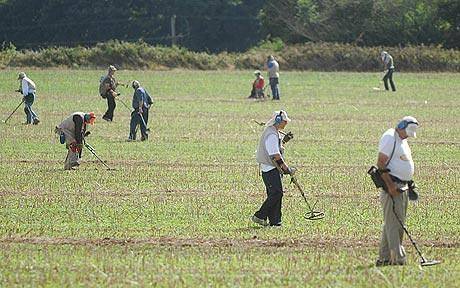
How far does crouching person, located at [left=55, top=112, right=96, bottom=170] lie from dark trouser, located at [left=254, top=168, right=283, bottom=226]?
8.68m

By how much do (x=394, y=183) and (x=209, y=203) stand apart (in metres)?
6.80

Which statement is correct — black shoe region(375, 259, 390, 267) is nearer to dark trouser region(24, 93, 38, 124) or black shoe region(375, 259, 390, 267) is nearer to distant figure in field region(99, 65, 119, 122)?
A: distant figure in field region(99, 65, 119, 122)

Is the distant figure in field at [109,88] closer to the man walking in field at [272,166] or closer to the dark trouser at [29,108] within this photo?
the dark trouser at [29,108]

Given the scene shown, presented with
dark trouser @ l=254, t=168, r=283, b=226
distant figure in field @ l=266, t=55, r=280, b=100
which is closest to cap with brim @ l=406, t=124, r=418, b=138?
dark trouser @ l=254, t=168, r=283, b=226

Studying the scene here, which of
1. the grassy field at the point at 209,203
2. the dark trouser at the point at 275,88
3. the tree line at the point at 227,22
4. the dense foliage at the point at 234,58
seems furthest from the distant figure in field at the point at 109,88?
the tree line at the point at 227,22

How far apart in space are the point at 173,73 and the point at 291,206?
148 feet

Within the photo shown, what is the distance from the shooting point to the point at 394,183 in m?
15.6

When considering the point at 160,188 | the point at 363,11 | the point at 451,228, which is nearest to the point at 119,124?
the point at 160,188

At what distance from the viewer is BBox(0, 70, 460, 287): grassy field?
15141 millimetres

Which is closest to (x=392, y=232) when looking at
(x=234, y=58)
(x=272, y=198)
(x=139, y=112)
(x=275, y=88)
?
(x=272, y=198)

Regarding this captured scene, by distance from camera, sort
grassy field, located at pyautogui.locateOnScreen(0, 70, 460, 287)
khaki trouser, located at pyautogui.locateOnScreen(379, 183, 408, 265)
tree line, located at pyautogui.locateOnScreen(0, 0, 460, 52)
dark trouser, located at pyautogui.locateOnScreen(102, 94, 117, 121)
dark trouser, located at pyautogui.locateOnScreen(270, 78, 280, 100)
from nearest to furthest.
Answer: grassy field, located at pyautogui.locateOnScreen(0, 70, 460, 287) → khaki trouser, located at pyautogui.locateOnScreen(379, 183, 408, 265) → dark trouser, located at pyautogui.locateOnScreen(102, 94, 117, 121) → dark trouser, located at pyautogui.locateOnScreen(270, 78, 280, 100) → tree line, located at pyautogui.locateOnScreen(0, 0, 460, 52)

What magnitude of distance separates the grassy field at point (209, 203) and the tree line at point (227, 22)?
3473 cm

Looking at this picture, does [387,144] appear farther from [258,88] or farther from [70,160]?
[258,88]

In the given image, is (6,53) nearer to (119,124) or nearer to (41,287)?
(119,124)
